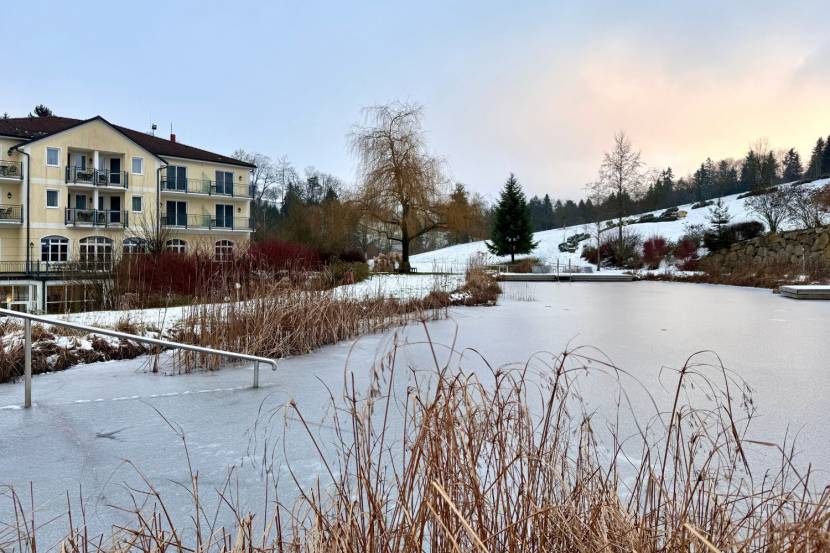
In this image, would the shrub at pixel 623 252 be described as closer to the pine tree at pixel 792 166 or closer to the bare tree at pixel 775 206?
the bare tree at pixel 775 206

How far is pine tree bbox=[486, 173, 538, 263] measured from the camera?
1227 inches

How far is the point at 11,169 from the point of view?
22.8m

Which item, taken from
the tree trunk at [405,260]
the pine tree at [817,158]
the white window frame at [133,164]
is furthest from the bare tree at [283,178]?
the pine tree at [817,158]

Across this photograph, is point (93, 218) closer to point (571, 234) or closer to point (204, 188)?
point (204, 188)

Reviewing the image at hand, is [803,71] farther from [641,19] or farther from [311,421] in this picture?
[311,421]

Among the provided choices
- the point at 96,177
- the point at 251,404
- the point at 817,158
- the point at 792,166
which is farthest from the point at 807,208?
the point at 792,166

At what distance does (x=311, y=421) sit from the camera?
336cm

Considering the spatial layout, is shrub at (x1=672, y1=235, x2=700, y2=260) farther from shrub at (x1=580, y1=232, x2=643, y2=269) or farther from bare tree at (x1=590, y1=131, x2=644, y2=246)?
bare tree at (x1=590, y1=131, x2=644, y2=246)

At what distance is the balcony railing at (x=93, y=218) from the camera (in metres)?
24.0

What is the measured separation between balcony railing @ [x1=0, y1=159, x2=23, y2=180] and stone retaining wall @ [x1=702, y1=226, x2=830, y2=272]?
28.2 m

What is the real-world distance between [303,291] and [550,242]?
32.6m

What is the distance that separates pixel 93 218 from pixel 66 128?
12.9 feet

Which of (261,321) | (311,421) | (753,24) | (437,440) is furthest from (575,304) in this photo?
(437,440)

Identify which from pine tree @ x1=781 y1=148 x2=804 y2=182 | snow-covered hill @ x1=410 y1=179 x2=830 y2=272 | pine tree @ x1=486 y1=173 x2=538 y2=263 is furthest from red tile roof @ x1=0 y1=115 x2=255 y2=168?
pine tree @ x1=781 y1=148 x2=804 y2=182
